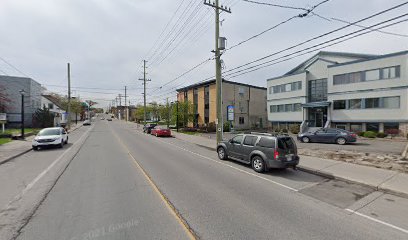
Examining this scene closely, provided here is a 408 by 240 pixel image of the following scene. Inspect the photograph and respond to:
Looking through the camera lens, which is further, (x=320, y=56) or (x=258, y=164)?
(x=320, y=56)

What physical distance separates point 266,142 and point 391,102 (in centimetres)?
2275

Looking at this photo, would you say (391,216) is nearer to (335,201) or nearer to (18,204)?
(335,201)

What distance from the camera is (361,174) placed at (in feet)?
27.8

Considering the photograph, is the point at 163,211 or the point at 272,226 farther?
the point at 163,211

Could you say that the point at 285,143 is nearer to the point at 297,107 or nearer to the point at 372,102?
the point at 372,102

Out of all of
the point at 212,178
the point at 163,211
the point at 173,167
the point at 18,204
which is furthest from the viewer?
the point at 173,167

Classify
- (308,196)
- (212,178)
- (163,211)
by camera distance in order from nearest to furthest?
(163,211) < (308,196) < (212,178)

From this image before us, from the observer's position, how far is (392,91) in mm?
22906

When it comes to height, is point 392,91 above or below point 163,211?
above

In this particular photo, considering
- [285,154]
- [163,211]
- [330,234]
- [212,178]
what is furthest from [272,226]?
[285,154]

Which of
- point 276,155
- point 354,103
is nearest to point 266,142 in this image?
point 276,155

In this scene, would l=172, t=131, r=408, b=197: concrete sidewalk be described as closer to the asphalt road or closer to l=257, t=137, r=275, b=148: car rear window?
the asphalt road

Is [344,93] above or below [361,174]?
above

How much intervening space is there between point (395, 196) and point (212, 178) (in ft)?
18.7
